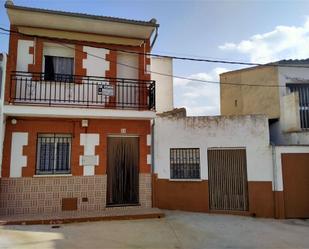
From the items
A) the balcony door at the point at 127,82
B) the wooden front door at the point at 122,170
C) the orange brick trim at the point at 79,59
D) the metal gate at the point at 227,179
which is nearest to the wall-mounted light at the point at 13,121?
the orange brick trim at the point at 79,59

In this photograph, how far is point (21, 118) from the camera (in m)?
9.70

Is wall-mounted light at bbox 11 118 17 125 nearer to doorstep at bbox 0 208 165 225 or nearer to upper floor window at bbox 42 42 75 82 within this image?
upper floor window at bbox 42 42 75 82

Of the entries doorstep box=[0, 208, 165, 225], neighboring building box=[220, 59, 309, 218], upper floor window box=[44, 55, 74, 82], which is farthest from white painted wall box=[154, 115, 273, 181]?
upper floor window box=[44, 55, 74, 82]

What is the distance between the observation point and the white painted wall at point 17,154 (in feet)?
31.1

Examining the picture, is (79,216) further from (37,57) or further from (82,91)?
(37,57)

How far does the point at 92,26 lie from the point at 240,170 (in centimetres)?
784

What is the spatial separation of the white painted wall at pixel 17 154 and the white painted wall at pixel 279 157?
915cm

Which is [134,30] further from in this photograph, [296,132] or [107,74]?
[296,132]

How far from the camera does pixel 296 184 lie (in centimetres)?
1045

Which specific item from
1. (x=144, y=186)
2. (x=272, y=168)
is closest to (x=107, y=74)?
(x=144, y=186)


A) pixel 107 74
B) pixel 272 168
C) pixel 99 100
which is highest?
pixel 107 74

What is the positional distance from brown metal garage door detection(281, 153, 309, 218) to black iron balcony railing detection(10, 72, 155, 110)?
18.5ft

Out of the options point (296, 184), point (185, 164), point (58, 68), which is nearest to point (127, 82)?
point (58, 68)

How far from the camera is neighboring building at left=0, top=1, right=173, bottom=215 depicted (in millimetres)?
9508
